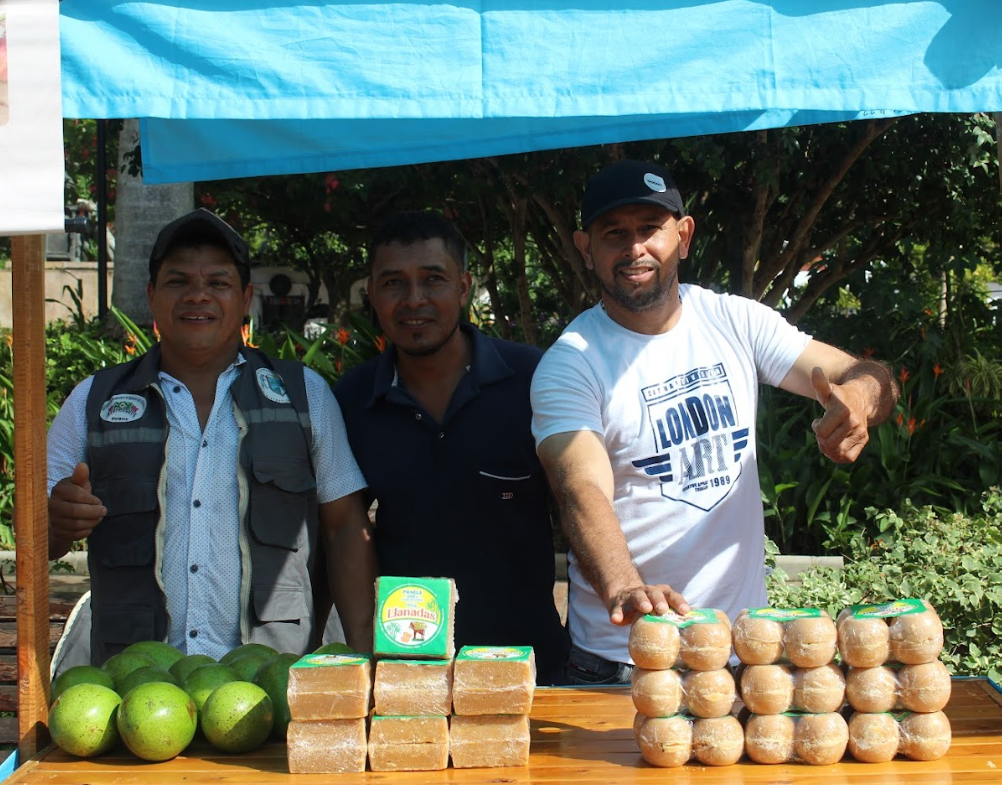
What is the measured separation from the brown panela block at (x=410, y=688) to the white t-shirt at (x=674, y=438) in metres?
0.64

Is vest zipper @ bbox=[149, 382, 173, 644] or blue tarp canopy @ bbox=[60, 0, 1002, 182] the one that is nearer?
blue tarp canopy @ bbox=[60, 0, 1002, 182]

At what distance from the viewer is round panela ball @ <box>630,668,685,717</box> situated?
2178 millimetres

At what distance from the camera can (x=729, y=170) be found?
6.57 meters

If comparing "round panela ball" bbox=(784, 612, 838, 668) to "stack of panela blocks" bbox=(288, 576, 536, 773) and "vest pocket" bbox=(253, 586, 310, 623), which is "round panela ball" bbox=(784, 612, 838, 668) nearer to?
"stack of panela blocks" bbox=(288, 576, 536, 773)

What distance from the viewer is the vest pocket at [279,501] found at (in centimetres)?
285

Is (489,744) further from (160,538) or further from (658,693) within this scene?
(160,538)

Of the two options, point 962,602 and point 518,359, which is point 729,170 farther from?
point 518,359

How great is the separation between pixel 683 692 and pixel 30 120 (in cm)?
176

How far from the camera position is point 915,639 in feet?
7.18

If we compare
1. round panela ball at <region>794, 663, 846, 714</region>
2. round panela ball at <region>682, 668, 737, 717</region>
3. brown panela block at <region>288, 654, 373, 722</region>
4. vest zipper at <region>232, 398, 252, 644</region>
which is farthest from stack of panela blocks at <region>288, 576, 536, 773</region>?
vest zipper at <region>232, 398, 252, 644</region>

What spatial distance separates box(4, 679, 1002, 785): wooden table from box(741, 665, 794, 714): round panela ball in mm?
122

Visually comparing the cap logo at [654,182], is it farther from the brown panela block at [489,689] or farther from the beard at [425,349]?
the brown panela block at [489,689]

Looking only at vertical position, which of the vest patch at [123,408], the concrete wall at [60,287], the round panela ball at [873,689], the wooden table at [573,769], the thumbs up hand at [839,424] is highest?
the concrete wall at [60,287]

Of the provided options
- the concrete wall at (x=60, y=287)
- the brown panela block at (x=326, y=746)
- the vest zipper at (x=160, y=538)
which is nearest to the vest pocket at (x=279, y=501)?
the vest zipper at (x=160, y=538)
